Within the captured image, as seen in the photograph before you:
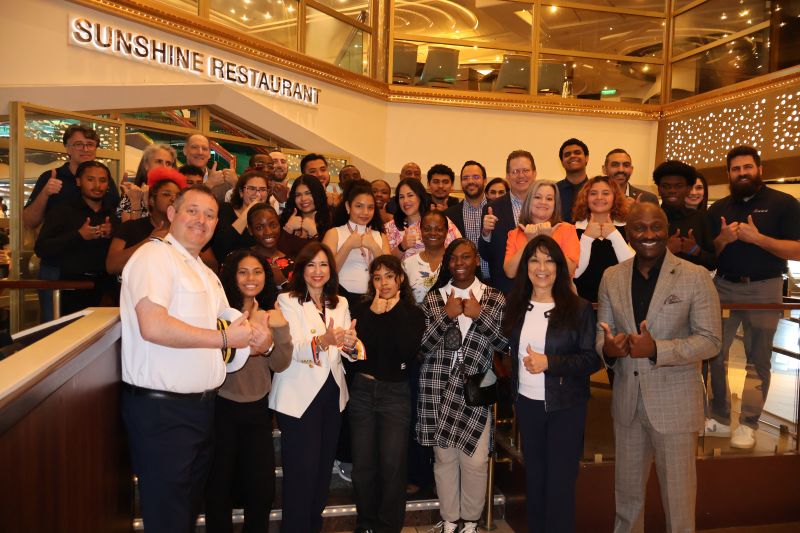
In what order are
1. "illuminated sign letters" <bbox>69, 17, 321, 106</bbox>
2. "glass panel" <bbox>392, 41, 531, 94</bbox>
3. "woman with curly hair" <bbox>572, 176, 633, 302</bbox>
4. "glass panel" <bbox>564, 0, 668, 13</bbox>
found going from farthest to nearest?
"glass panel" <bbox>564, 0, 668, 13</bbox>, "glass panel" <bbox>392, 41, 531, 94</bbox>, "illuminated sign letters" <bbox>69, 17, 321, 106</bbox>, "woman with curly hair" <bbox>572, 176, 633, 302</bbox>

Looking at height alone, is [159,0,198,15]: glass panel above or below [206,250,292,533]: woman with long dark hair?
above

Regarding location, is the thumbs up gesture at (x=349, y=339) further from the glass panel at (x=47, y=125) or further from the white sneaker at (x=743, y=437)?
the glass panel at (x=47, y=125)

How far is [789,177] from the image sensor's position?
26.4 ft

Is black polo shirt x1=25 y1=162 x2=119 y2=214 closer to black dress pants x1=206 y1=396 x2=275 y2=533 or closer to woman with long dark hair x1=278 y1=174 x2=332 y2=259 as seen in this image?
woman with long dark hair x1=278 y1=174 x2=332 y2=259

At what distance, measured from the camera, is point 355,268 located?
4098 mm

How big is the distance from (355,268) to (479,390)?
117cm

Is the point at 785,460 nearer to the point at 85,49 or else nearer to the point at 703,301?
the point at 703,301

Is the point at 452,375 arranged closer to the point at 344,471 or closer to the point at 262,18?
the point at 344,471

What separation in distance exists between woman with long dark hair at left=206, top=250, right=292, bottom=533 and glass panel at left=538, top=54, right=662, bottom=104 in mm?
8349

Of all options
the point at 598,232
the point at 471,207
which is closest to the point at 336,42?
the point at 471,207

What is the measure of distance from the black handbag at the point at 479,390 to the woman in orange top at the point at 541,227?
0.64 m

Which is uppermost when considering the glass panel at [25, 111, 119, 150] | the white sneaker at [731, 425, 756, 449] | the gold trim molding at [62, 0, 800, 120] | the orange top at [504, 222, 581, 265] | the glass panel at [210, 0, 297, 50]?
the glass panel at [210, 0, 297, 50]

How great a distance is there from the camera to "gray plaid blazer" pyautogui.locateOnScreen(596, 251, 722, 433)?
307cm

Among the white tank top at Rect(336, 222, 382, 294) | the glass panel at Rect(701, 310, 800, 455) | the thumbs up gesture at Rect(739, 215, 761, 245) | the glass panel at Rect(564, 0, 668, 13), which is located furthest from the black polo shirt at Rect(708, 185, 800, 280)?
the glass panel at Rect(564, 0, 668, 13)
